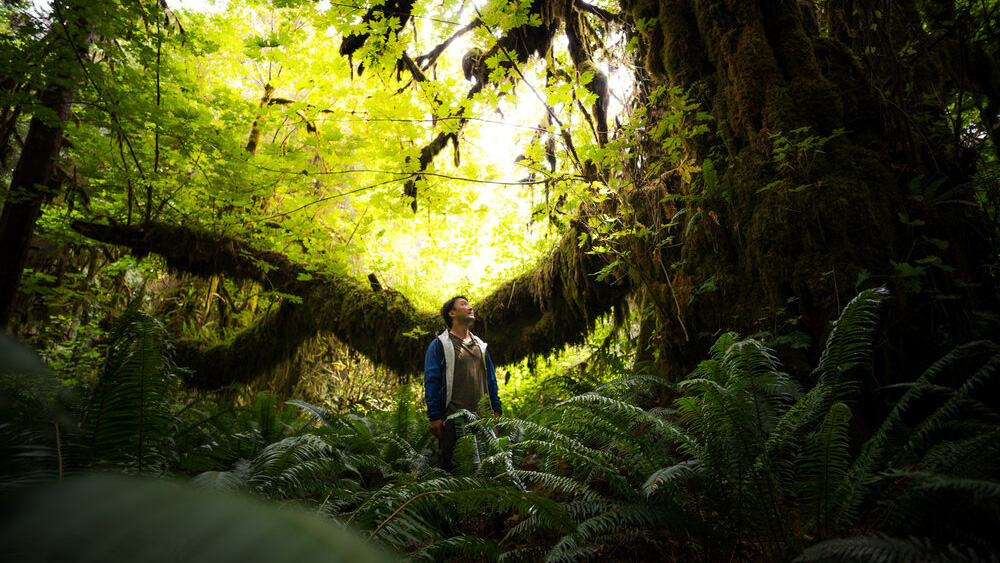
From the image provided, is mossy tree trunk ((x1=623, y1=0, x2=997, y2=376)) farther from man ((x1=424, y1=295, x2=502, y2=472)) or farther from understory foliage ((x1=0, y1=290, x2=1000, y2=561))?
man ((x1=424, y1=295, x2=502, y2=472))

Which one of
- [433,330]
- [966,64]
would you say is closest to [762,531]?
[966,64]

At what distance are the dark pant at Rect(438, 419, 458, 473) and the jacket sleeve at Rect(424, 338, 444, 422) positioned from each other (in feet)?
0.53

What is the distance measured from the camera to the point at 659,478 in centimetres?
153

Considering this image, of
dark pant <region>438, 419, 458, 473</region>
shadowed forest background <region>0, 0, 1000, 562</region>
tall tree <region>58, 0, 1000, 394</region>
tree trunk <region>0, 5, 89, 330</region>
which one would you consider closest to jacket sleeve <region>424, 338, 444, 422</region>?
dark pant <region>438, 419, 458, 473</region>

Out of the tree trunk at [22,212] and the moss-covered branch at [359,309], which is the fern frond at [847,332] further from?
the tree trunk at [22,212]

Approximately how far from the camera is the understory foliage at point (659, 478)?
1053 millimetres

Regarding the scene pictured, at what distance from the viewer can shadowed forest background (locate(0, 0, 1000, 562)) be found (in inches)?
57.1

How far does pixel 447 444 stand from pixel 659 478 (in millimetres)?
2246

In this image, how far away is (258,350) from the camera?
738 cm

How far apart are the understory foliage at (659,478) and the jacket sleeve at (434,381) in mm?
1083

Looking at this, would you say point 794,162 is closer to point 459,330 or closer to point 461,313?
point 461,313

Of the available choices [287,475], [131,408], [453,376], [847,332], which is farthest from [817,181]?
[131,408]

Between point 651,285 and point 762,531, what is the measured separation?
2.16 m

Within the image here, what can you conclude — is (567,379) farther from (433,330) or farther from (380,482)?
(433,330)
